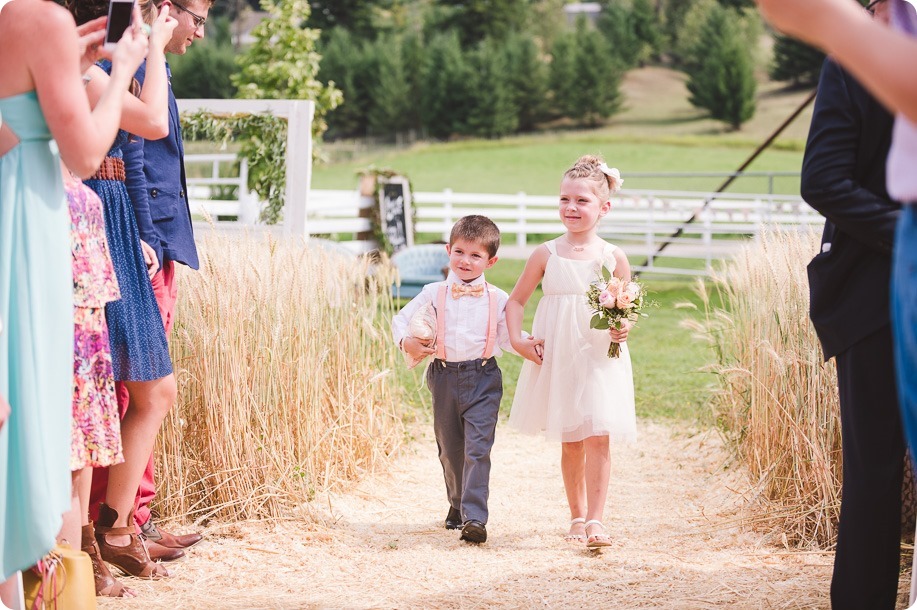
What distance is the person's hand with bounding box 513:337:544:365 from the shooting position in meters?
4.20

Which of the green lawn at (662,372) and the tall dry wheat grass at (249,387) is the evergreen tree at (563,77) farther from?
the tall dry wheat grass at (249,387)

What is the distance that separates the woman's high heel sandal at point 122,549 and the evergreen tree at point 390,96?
4376 centimetres

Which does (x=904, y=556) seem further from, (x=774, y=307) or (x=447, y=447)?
(x=447, y=447)

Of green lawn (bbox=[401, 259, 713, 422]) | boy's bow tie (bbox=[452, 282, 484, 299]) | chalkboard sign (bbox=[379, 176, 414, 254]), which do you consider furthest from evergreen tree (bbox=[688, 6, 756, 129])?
boy's bow tie (bbox=[452, 282, 484, 299])

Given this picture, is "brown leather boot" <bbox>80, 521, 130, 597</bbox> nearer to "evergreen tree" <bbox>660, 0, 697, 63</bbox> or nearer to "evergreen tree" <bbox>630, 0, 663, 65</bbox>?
"evergreen tree" <bbox>630, 0, 663, 65</bbox>

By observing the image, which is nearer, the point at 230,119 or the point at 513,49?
the point at 230,119

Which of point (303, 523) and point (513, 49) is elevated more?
point (513, 49)

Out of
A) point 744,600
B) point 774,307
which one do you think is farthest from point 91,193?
point 774,307

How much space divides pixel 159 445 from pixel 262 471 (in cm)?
44

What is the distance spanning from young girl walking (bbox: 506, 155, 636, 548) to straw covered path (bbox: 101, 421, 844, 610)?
0.29 m

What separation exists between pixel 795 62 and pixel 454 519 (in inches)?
1967

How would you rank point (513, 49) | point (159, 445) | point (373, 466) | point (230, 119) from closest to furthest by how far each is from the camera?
1. point (159, 445)
2. point (373, 466)
3. point (230, 119)
4. point (513, 49)

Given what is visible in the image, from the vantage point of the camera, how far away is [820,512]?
400 cm

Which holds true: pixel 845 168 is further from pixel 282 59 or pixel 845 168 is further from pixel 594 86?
pixel 594 86
